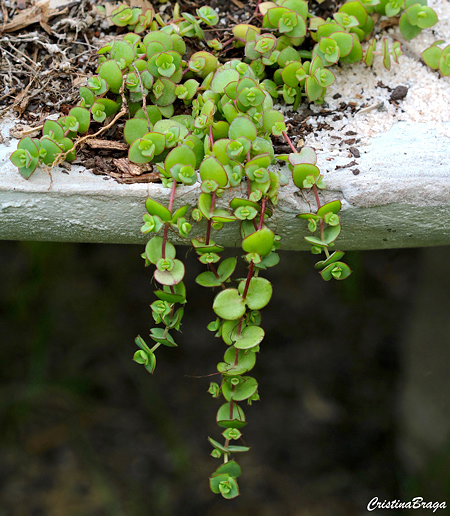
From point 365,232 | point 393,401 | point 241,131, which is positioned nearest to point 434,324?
point 393,401

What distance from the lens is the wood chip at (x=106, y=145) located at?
733mm

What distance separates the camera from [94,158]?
2.37 feet

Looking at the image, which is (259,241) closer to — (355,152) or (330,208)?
(330,208)

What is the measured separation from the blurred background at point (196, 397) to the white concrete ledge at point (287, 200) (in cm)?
91

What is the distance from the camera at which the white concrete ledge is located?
26.0 inches

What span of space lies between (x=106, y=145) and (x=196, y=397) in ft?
3.90

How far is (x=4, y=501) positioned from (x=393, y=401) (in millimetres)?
1398

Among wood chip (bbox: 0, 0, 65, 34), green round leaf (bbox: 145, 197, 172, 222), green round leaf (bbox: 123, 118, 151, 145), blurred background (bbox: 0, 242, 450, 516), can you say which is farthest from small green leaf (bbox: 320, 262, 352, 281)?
blurred background (bbox: 0, 242, 450, 516)

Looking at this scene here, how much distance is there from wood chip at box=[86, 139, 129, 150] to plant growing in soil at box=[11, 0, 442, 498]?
1cm

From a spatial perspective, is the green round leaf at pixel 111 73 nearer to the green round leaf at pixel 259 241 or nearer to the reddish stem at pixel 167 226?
the reddish stem at pixel 167 226

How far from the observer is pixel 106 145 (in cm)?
74

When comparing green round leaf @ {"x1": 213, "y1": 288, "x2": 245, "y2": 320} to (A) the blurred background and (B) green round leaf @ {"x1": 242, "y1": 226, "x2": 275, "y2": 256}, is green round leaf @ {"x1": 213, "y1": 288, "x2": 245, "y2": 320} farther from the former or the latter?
(A) the blurred background

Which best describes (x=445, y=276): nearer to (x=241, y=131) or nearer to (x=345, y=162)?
(x=345, y=162)

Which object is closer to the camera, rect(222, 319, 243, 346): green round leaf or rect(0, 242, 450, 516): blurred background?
rect(222, 319, 243, 346): green round leaf
